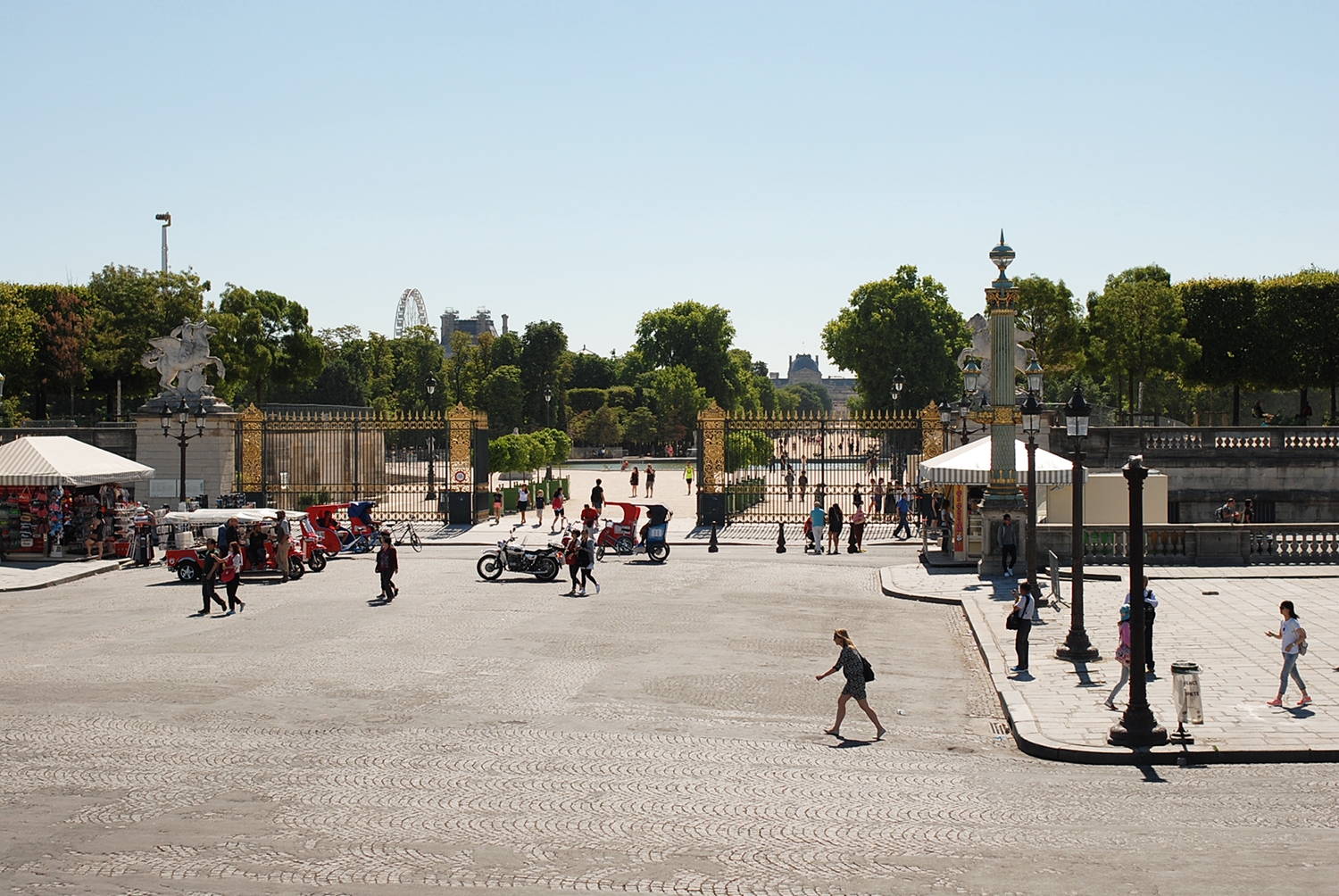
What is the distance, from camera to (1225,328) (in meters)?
58.2

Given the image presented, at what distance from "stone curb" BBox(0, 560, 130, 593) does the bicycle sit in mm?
6369

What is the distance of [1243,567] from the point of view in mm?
26625

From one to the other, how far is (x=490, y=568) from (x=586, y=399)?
9025 centimetres

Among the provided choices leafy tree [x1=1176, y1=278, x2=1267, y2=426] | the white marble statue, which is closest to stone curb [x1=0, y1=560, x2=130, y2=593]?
the white marble statue

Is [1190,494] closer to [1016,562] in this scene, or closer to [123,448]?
[1016,562]

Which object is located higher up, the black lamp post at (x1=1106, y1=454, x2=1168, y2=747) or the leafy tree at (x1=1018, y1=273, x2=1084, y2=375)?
the leafy tree at (x1=1018, y1=273, x2=1084, y2=375)

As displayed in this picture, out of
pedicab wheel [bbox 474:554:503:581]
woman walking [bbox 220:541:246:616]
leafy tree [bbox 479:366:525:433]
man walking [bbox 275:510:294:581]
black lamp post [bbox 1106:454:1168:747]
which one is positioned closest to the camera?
black lamp post [bbox 1106:454:1168:747]

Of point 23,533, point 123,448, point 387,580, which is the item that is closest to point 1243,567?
point 387,580

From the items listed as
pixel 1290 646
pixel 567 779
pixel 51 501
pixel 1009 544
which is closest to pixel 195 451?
pixel 51 501

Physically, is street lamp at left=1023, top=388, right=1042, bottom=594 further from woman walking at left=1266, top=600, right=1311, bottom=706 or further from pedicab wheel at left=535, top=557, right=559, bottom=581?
pedicab wheel at left=535, top=557, right=559, bottom=581

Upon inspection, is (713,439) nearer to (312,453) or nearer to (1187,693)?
(312,453)

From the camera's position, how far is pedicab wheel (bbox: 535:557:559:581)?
2617cm

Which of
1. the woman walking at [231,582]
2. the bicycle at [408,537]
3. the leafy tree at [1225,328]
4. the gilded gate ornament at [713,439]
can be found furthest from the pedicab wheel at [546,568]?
the leafy tree at [1225,328]

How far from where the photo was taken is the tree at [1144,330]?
5638cm
